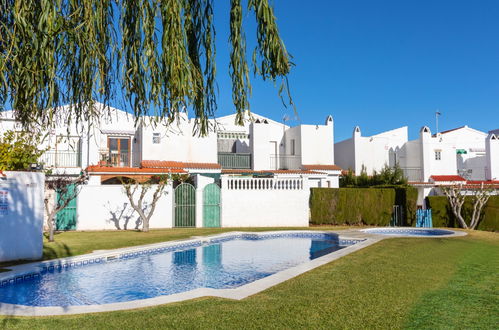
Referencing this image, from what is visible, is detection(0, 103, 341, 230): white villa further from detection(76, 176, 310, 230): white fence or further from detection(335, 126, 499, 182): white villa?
detection(335, 126, 499, 182): white villa

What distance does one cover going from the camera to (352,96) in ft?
116

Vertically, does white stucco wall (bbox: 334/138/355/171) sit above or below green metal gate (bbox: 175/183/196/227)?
above

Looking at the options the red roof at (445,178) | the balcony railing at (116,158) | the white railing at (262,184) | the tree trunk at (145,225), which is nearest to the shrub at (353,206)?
the white railing at (262,184)

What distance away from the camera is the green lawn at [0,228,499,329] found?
5.91 m

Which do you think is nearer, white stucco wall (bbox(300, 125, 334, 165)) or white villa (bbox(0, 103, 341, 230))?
white villa (bbox(0, 103, 341, 230))

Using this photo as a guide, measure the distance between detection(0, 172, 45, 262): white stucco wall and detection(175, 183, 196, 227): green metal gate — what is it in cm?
1082

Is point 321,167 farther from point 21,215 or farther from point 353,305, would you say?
point 353,305

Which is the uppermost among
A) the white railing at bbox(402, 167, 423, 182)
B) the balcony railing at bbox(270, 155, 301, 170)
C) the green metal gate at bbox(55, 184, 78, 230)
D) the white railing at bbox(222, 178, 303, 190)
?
the balcony railing at bbox(270, 155, 301, 170)

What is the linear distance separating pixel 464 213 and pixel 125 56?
2397 cm

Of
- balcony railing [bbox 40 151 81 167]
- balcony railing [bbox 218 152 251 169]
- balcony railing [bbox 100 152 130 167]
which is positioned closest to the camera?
balcony railing [bbox 40 151 81 167]

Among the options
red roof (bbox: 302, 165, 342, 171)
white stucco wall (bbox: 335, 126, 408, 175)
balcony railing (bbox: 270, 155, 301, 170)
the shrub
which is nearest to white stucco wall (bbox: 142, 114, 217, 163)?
balcony railing (bbox: 270, 155, 301, 170)

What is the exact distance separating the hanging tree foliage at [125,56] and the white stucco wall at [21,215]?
25.0ft

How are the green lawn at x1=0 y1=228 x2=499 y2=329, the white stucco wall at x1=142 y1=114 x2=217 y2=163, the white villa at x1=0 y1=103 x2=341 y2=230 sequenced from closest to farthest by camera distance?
the green lawn at x1=0 y1=228 x2=499 y2=329 → the white villa at x1=0 y1=103 x2=341 y2=230 → the white stucco wall at x1=142 y1=114 x2=217 y2=163

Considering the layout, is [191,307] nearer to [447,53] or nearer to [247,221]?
[247,221]
